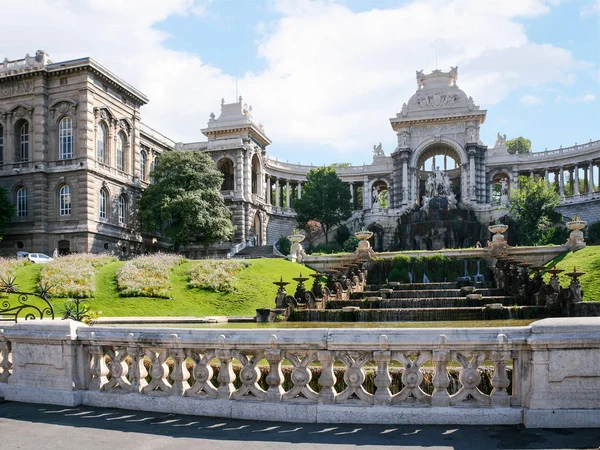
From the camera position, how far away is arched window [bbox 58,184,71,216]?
4894 cm

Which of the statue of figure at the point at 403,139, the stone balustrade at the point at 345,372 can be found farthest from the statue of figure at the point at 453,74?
the stone balustrade at the point at 345,372

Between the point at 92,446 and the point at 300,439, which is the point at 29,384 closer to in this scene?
the point at 92,446

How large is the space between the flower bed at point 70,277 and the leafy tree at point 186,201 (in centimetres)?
1706

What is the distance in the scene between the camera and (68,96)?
163 ft

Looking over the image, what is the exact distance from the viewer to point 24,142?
168 ft

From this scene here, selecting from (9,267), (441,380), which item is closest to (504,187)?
(9,267)

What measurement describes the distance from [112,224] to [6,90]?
48.2ft

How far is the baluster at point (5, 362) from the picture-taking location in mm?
8750

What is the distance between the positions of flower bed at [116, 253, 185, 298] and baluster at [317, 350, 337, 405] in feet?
80.8

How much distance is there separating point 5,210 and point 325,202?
1395 inches

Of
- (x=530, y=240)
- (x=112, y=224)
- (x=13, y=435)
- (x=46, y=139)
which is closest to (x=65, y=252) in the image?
(x=112, y=224)

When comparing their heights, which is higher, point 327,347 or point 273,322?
point 327,347

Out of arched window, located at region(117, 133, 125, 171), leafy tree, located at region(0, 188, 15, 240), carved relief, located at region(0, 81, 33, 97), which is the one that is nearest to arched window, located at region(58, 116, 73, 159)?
carved relief, located at region(0, 81, 33, 97)

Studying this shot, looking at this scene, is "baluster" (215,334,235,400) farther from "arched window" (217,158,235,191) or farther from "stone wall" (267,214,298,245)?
"stone wall" (267,214,298,245)
